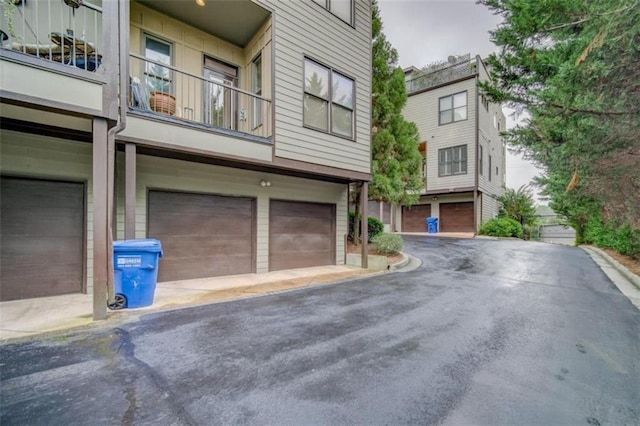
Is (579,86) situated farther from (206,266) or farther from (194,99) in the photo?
(206,266)

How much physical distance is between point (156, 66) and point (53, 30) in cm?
182

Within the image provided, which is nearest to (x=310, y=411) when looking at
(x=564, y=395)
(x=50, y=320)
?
(x=564, y=395)

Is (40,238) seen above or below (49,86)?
below

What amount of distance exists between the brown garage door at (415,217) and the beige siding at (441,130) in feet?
5.46

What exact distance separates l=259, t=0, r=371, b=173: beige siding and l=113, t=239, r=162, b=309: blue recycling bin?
3409mm

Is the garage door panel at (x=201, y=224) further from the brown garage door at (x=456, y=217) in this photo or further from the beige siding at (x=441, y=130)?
the brown garage door at (x=456, y=217)

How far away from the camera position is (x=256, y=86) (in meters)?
7.79

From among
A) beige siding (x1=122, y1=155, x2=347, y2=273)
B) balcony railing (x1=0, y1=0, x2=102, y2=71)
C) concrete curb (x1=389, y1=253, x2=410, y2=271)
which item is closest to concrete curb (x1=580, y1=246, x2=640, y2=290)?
concrete curb (x1=389, y1=253, x2=410, y2=271)

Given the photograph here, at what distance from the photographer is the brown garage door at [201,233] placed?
636cm

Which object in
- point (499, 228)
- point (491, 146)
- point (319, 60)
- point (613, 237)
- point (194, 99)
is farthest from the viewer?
point (491, 146)

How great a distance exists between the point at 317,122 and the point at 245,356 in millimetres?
6083

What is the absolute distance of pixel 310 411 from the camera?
2.16 metres

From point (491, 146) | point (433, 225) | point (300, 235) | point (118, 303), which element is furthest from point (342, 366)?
point (491, 146)

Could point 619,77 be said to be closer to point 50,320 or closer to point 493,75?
point 493,75
